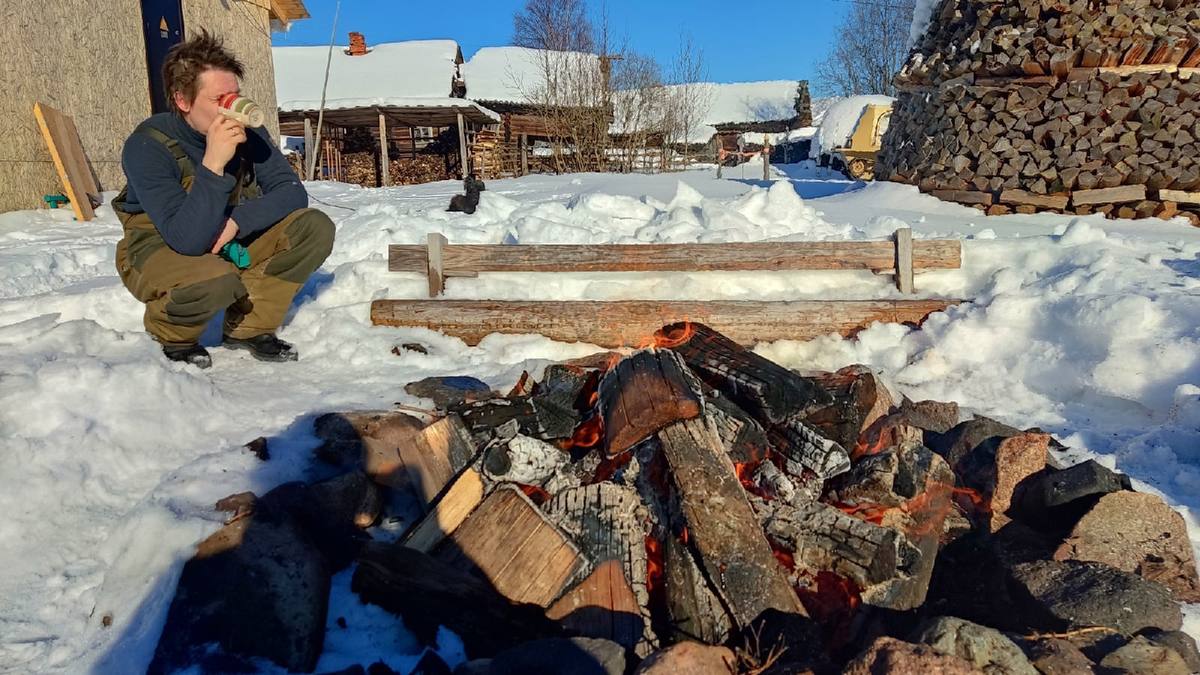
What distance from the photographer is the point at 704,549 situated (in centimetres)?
214

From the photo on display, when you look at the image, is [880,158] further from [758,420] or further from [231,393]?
[231,393]

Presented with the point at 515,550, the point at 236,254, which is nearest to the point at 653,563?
the point at 515,550

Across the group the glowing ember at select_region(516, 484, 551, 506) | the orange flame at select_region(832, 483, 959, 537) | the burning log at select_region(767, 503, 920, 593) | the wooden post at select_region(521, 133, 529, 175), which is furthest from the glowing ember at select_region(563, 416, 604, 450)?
the wooden post at select_region(521, 133, 529, 175)

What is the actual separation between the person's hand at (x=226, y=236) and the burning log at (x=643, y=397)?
7.09 feet

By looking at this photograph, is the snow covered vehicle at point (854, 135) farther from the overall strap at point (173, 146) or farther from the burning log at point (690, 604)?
the burning log at point (690, 604)

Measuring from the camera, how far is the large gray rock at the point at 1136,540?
2.23 m

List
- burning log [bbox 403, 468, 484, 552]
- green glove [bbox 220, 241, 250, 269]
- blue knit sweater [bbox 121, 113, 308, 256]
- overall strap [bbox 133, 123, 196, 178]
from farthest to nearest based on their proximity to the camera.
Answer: green glove [bbox 220, 241, 250, 269], overall strap [bbox 133, 123, 196, 178], blue knit sweater [bbox 121, 113, 308, 256], burning log [bbox 403, 468, 484, 552]

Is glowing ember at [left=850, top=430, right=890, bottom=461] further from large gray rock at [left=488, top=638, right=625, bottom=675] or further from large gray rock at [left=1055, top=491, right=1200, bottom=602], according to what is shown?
large gray rock at [left=488, top=638, right=625, bottom=675]

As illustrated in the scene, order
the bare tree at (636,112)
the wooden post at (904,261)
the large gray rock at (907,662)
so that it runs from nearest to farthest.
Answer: the large gray rock at (907,662)
the wooden post at (904,261)
the bare tree at (636,112)

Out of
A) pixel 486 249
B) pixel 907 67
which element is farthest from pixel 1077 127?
pixel 486 249

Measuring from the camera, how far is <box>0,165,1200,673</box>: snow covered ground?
2188 mm

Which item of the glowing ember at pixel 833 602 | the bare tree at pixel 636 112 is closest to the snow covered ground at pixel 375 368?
the glowing ember at pixel 833 602

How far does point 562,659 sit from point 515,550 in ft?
1.67

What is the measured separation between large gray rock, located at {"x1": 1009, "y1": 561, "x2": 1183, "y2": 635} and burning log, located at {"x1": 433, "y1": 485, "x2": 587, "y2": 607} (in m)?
1.32
